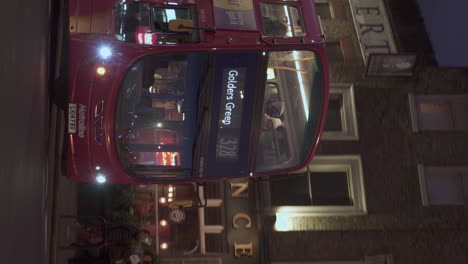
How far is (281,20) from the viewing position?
7.95 meters

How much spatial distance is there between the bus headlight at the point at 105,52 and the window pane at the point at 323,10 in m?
9.21

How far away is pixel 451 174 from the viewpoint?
12875mm

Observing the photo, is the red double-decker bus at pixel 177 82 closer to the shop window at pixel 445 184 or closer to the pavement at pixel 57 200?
the pavement at pixel 57 200

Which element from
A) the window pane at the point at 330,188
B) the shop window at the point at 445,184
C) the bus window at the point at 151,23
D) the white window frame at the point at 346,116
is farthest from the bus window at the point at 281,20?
the shop window at the point at 445,184

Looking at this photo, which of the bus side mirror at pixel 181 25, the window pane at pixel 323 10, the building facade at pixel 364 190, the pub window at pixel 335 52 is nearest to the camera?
the bus side mirror at pixel 181 25

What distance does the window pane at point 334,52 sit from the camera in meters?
14.0

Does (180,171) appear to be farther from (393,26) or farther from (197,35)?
(393,26)

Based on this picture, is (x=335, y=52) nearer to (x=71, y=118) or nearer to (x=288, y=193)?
(x=288, y=193)

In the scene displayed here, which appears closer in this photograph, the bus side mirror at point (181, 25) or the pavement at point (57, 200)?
the bus side mirror at point (181, 25)

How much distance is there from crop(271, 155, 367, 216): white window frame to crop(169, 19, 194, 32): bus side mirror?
6.10 metres

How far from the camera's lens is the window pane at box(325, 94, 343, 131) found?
13094 millimetres

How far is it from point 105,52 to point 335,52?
28.1 ft

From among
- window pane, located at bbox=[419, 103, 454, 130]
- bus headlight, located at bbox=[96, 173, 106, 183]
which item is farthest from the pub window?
bus headlight, located at bbox=[96, 173, 106, 183]

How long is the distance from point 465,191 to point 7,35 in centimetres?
1184
